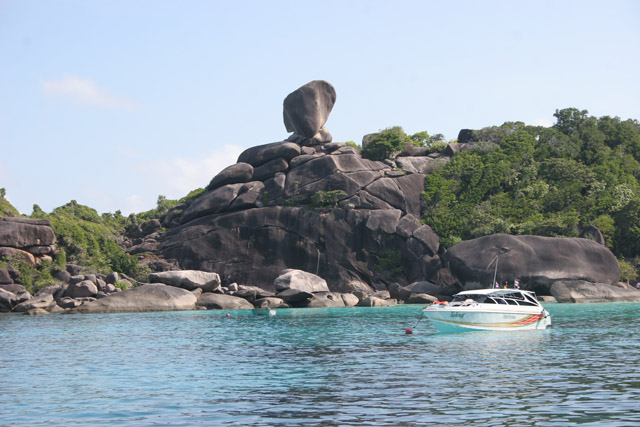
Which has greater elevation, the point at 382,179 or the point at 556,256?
the point at 382,179

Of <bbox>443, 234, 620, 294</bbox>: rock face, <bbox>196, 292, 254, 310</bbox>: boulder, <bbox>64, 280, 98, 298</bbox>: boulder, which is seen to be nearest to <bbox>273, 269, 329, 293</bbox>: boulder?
<bbox>196, 292, 254, 310</bbox>: boulder

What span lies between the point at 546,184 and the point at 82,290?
60047mm

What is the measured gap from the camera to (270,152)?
3455 inches

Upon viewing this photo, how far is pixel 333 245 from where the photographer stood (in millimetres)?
77500

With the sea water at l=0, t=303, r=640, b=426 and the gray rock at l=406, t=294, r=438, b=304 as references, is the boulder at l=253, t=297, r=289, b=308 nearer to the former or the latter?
the gray rock at l=406, t=294, r=438, b=304

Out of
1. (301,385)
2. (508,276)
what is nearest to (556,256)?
(508,276)

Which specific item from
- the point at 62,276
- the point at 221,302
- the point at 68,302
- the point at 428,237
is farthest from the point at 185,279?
the point at 428,237

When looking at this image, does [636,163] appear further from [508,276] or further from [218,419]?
[218,419]

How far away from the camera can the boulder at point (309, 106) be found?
303 feet

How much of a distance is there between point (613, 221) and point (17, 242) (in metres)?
70.4

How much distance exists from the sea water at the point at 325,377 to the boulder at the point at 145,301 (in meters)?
18.3

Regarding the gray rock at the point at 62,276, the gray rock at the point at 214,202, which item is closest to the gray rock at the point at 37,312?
the gray rock at the point at 62,276

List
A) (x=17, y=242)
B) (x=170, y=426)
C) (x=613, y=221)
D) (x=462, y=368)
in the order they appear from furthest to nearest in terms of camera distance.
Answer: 1. (x=613, y=221)
2. (x=17, y=242)
3. (x=462, y=368)
4. (x=170, y=426)

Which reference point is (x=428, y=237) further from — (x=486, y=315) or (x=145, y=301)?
(x=486, y=315)
